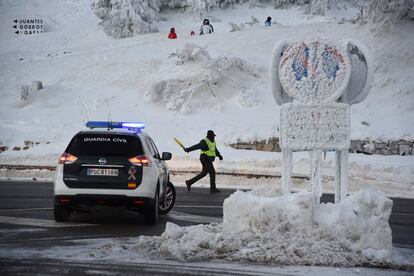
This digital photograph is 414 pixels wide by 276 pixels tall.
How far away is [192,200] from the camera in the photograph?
52.5 feet

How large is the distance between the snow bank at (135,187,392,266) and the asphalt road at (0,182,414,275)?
4.76ft

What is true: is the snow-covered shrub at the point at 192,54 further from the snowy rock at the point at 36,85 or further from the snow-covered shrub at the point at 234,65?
the snowy rock at the point at 36,85

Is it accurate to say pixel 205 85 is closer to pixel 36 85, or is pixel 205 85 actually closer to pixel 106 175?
pixel 36 85

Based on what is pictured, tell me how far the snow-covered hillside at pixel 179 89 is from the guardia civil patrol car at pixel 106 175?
41.3 ft

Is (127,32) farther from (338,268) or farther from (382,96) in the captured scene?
(338,268)

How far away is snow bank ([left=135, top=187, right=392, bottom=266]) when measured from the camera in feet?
25.7

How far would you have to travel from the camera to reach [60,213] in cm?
1121

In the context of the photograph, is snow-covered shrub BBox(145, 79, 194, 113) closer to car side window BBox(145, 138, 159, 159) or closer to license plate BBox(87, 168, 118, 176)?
car side window BBox(145, 138, 159, 159)

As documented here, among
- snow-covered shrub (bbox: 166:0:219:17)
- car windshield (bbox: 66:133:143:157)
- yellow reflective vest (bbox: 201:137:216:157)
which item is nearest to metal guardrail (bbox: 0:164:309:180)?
yellow reflective vest (bbox: 201:137:216:157)

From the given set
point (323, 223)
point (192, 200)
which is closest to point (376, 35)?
point (192, 200)

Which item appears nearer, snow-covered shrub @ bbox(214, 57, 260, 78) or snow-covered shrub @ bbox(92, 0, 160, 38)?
snow-covered shrub @ bbox(214, 57, 260, 78)

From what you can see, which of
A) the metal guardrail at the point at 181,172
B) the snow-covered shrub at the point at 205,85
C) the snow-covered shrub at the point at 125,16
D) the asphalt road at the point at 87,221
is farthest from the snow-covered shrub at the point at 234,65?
the asphalt road at the point at 87,221

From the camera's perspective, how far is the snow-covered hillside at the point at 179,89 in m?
27.4

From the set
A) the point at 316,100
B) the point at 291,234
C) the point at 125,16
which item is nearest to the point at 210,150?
the point at 316,100
